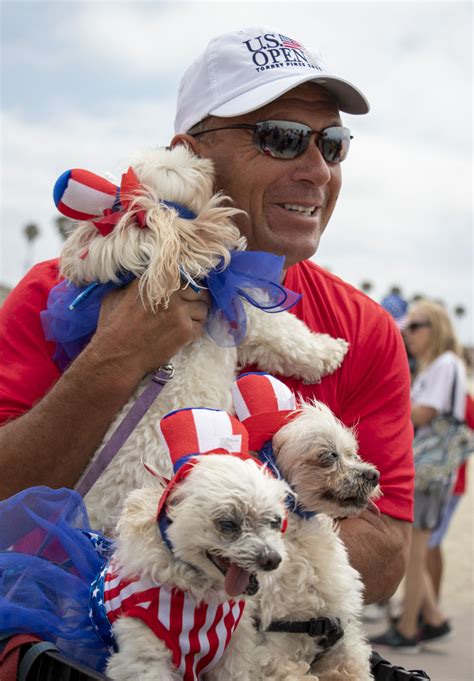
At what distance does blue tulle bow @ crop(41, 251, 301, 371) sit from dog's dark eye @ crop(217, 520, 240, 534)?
1051mm

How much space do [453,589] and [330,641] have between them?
7.73 m

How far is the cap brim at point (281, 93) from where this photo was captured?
2.73 meters

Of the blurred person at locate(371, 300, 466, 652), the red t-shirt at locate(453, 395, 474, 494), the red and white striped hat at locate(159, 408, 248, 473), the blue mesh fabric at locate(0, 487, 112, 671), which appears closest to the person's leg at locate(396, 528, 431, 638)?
the blurred person at locate(371, 300, 466, 652)

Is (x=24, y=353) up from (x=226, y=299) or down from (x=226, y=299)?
down

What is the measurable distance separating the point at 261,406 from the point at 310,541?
0.33 m

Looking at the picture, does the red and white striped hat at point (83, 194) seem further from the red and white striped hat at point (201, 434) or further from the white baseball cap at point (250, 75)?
the red and white striped hat at point (201, 434)

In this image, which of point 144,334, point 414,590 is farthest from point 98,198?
point 414,590

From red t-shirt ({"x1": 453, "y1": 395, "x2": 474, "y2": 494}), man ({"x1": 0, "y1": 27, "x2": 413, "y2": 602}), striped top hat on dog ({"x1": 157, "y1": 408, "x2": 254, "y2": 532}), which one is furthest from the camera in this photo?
red t-shirt ({"x1": 453, "y1": 395, "x2": 474, "y2": 494})

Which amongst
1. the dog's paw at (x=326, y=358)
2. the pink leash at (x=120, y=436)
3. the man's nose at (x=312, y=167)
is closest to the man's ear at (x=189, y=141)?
the man's nose at (x=312, y=167)

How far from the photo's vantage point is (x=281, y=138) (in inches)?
111

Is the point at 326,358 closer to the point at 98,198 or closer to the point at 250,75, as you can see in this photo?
the point at 98,198

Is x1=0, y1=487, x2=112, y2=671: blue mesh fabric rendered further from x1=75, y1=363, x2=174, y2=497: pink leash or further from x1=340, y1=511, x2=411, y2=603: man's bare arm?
x1=340, y1=511, x2=411, y2=603: man's bare arm

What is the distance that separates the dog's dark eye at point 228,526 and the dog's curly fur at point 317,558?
26 centimetres

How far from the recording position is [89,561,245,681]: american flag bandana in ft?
5.51
